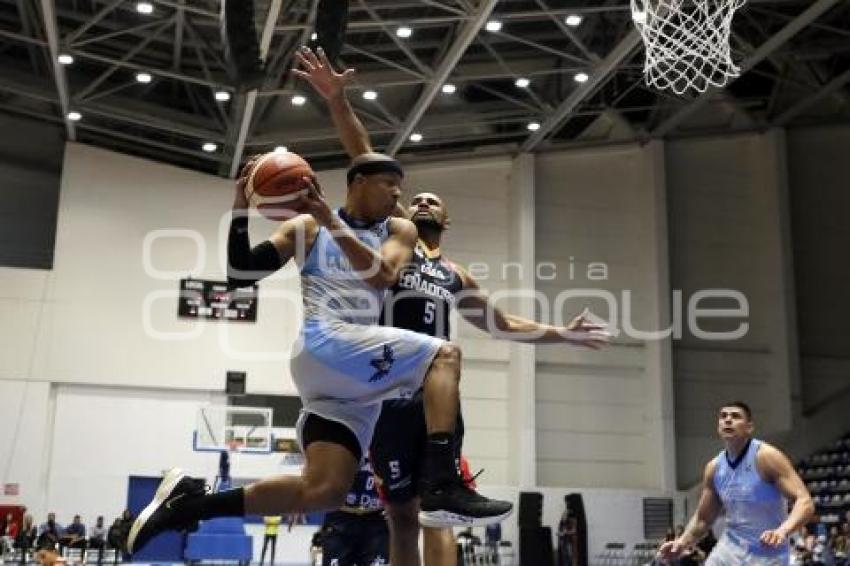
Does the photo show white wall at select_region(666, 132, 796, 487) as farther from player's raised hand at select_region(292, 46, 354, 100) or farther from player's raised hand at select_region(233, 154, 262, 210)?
player's raised hand at select_region(233, 154, 262, 210)

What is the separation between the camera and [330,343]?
12.7 feet

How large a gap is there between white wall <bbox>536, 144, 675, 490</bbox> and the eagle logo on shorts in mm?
19110

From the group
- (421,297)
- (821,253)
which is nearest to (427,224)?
(421,297)

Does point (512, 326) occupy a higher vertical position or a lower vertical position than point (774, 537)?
higher

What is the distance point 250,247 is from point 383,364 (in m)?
0.68

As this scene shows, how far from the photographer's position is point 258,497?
3.69 metres

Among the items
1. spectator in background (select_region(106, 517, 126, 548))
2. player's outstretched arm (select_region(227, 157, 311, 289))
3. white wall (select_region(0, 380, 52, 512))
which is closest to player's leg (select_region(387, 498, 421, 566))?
player's outstretched arm (select_region(227, 157, 311, 289))

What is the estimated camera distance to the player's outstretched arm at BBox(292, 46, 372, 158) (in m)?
4.86

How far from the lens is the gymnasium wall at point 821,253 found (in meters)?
23.8

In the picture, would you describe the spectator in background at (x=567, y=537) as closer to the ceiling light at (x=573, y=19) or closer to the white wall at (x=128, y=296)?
the white wall at (x=128, y=296)

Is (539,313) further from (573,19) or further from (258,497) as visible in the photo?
(258,497)

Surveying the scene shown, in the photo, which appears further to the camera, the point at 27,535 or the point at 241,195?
the point at 27,535

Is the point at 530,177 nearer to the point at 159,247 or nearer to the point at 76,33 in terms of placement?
the point at 159,247

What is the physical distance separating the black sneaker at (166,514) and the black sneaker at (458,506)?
2.88ft
